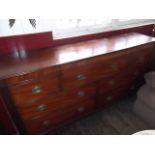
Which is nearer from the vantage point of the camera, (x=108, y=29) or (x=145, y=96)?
(x=145, y=96)

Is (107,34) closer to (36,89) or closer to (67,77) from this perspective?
(67,77)

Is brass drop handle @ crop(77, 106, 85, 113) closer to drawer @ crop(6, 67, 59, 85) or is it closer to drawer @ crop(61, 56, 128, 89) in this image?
drawer @ crop(61, 56, 128, 89)

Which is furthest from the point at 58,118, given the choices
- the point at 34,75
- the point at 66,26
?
the point at 66,26

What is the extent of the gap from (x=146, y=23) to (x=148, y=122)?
145 centimetres

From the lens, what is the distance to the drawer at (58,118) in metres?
1.30

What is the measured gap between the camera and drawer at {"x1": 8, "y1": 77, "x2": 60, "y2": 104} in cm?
103

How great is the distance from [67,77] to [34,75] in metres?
0.29

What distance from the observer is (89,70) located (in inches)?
50.8

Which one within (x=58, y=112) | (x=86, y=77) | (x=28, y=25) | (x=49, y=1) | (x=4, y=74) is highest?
(x=49, y=1)

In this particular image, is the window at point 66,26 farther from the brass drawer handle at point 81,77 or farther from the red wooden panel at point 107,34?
the brass drawer handle at point 81,77

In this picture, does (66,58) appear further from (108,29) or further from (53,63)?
(108,29)

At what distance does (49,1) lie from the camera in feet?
2.68

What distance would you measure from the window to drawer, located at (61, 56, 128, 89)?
53 centimetres
